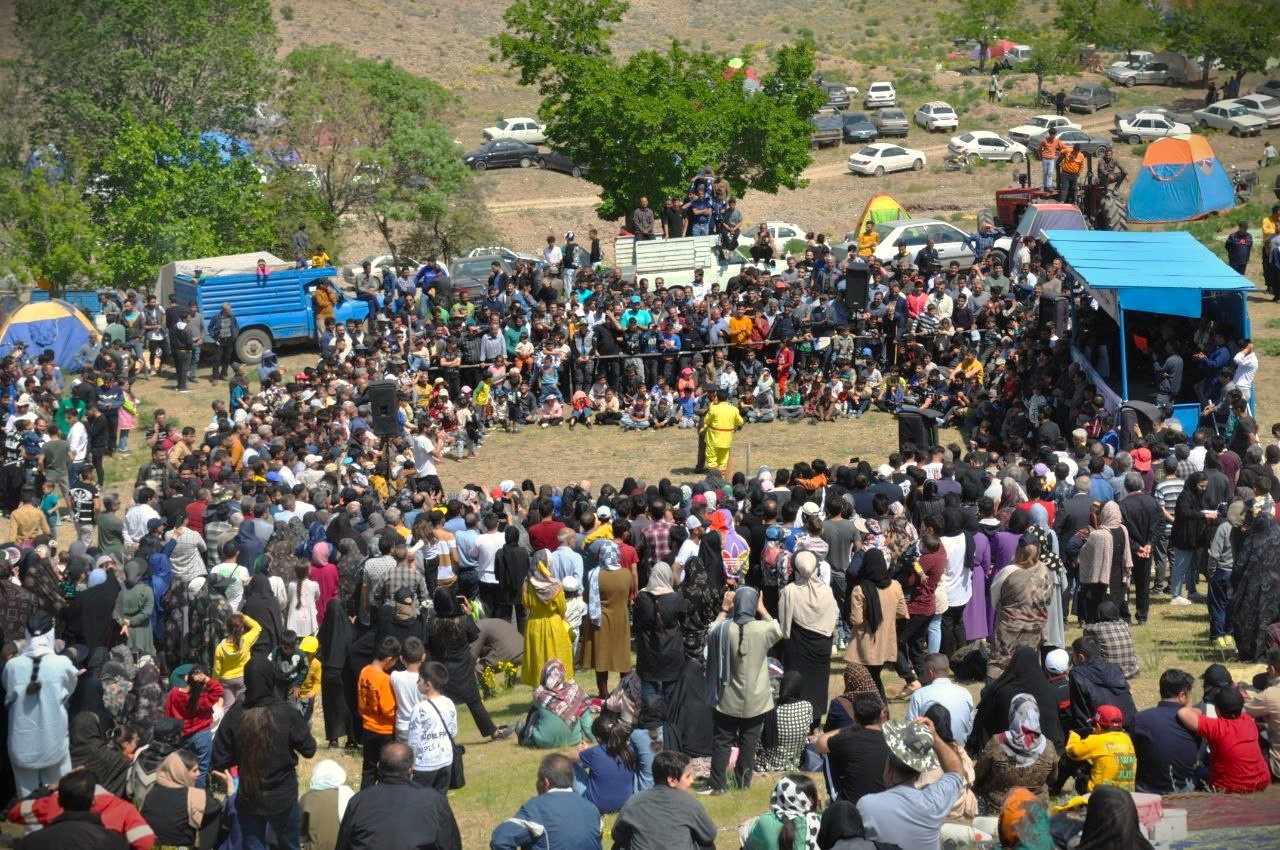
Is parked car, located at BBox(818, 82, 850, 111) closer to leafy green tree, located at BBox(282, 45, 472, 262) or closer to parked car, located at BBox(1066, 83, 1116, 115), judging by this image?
parked car, located at BBox(1066, 83, 1116, 115)

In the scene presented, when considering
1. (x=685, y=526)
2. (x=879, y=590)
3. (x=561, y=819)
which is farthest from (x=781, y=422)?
(x=561, y=819)

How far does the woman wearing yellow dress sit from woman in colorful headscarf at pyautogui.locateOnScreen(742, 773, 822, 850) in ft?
14.6

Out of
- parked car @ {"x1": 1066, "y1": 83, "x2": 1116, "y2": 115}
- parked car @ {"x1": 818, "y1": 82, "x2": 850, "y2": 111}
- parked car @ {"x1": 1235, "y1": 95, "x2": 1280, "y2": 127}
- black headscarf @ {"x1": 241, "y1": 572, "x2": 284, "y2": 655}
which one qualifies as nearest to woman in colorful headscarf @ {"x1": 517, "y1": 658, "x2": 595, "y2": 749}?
black headscarf @ {"x1": 241, "y1": 572, "x2": 284, "y2": 655}

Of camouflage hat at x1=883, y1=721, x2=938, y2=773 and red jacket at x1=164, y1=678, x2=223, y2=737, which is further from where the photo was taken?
red jacket at x1=164, y1=678, x2=223, y2=737

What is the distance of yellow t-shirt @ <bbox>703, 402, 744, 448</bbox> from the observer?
67.3 feet

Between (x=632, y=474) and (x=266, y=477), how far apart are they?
557 centimetres

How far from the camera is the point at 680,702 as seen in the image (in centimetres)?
1093

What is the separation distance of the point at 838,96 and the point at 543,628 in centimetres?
4796

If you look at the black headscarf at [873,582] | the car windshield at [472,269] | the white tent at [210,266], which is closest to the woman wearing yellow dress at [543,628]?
the black headscarf at [873,582]

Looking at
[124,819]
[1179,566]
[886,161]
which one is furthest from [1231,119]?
[124,819]

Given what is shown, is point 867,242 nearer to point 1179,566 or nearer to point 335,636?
point 1179,566

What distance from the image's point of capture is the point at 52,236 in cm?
3195

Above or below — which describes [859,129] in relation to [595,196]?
above

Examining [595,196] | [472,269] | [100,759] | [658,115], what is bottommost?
[595,196]
